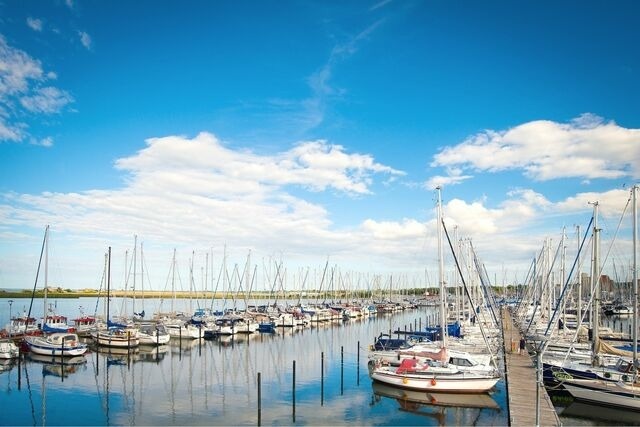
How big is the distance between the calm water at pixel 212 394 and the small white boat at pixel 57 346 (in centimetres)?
149

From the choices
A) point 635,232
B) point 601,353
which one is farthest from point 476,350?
point 635,232

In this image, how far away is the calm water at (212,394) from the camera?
1196 inches

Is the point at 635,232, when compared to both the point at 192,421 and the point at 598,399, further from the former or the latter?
the point at 192,421

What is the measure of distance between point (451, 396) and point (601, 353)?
42.2 ft

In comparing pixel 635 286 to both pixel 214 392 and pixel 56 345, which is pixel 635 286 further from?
pixel 56 345

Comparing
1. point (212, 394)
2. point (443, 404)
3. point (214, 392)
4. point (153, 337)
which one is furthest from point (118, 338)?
point (443, 404)

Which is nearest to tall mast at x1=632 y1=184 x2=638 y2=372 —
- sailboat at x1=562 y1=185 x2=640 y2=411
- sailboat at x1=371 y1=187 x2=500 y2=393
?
sailboat at x1=562 y1=185 x2=640 y2=411

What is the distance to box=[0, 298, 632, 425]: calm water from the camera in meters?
30.4

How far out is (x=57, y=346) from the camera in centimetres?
4994

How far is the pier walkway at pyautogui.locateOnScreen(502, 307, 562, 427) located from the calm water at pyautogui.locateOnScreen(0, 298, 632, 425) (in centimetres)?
164

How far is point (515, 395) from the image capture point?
2970 cm

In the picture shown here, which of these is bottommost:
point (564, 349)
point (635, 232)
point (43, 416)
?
point (43, 416)

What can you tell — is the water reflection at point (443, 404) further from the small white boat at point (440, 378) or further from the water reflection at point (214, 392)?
the small white boat at point (440, 378)

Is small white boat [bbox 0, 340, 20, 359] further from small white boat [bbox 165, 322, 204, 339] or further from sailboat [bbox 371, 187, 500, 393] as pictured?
sailboat [bbox 371, 187, 500, 393]
